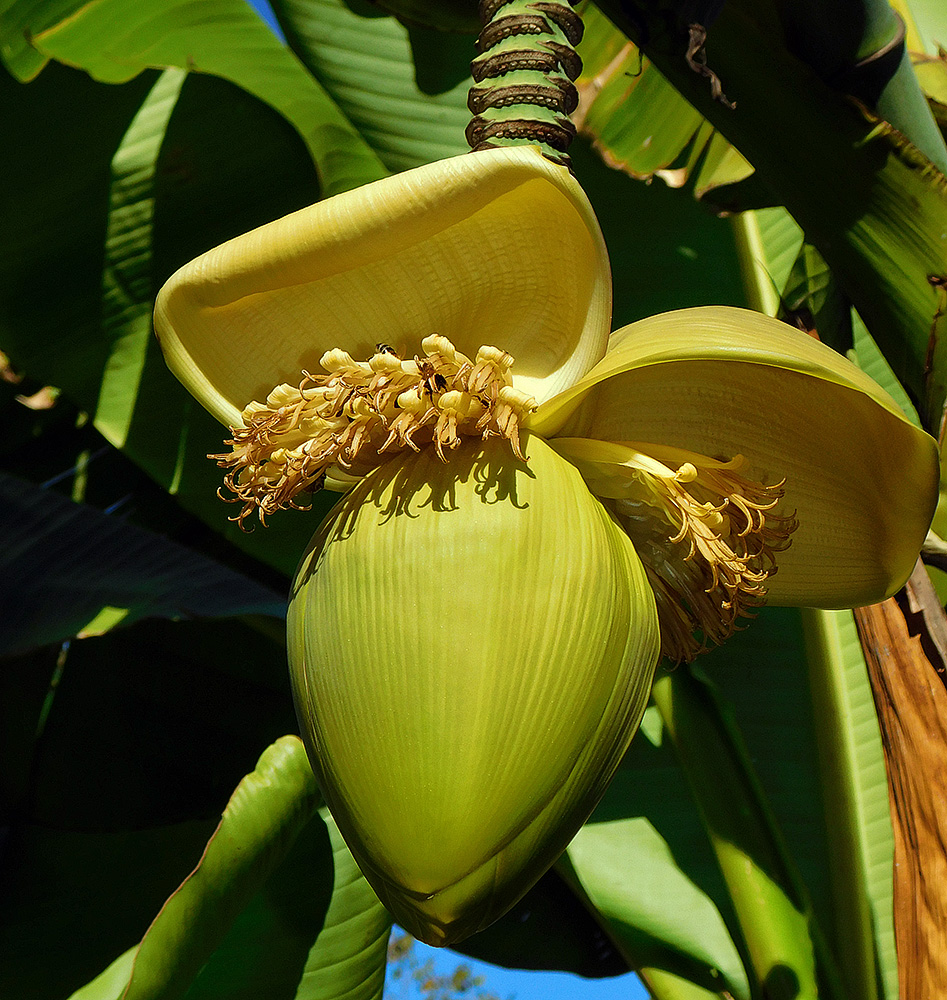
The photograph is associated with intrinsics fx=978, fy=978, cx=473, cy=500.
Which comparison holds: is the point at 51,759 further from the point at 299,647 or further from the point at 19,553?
the point at 299,647

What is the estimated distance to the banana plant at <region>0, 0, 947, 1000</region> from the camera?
1.82ft

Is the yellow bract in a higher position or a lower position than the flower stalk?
lower

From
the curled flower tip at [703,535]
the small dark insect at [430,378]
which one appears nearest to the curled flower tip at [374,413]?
the small dark insect at [430,378]

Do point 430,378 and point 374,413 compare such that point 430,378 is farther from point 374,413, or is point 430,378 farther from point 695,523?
point 695,523

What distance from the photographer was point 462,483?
0.58 metres

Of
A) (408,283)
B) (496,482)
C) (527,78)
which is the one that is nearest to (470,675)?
(496,482)

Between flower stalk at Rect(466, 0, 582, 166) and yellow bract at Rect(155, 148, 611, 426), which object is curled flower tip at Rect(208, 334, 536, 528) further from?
flower stalk at Rect(466, 0, 582, 166)

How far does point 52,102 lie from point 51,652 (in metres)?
0.89

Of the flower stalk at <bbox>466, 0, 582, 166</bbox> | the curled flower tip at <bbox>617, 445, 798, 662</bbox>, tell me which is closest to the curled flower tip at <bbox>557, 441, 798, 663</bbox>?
the curled flower tip at <bbox>617, 445, 798, 662</bbox>

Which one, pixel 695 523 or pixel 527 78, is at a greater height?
pixel 527 78

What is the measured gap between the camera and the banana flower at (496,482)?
1.74ft

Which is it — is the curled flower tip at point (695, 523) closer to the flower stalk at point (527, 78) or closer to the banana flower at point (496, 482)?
the banana flower at point (496, 482)

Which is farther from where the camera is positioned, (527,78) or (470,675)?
(527,78)

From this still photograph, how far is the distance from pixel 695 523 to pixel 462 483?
15 centimetres
